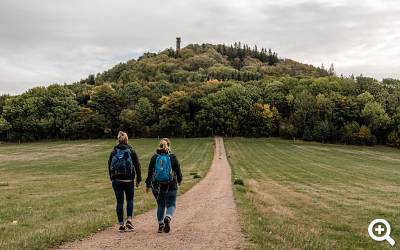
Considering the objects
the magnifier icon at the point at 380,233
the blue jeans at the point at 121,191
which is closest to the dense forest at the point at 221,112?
the magnifier icon at the point at 380,233

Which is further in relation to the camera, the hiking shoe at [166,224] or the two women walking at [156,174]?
the two women walking at [156,174]

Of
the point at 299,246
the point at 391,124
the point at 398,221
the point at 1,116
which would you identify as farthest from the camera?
the point at 1,116

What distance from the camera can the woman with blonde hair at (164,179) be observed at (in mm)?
13594

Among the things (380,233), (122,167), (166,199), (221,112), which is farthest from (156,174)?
(221,112)

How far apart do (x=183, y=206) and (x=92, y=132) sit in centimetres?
10805

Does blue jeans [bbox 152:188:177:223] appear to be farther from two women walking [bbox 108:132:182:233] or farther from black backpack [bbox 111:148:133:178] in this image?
black backpack [bbox 111:148:133:178]

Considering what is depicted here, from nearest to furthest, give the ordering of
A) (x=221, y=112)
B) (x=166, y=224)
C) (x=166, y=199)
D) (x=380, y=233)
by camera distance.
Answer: (x=166, y=224)
(x=166, y=199)
(x=380, y=233)
(x=221, y=112)

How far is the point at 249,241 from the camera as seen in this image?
41.2 feet

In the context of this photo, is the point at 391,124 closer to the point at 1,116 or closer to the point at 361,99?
the point at 361,99

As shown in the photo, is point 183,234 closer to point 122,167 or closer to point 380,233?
point 122,167

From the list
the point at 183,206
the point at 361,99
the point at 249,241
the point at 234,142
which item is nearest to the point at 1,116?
the point at 234,142

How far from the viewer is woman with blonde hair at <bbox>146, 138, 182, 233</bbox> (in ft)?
44.6

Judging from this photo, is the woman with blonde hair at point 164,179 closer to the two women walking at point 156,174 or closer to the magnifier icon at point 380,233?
the two women walking at point 156,174

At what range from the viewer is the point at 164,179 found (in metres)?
13.6
